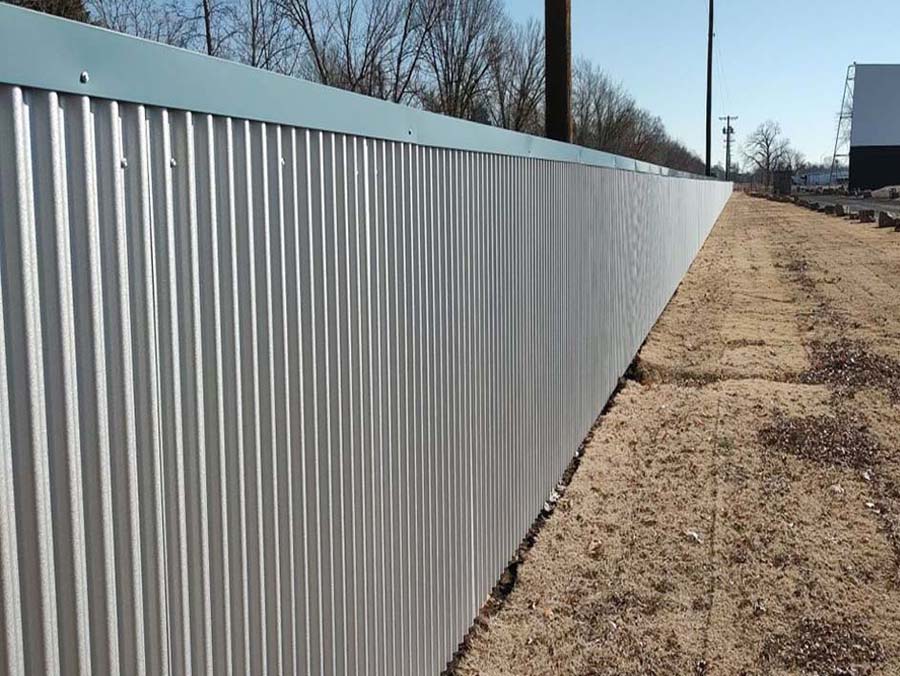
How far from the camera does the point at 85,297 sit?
176 centimetres

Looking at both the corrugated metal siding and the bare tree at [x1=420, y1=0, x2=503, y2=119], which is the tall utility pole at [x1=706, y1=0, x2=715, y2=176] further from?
the corrugated metal siding

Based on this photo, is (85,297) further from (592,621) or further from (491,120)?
(491,120)

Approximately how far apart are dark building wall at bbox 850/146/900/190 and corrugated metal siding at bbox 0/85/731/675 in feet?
355

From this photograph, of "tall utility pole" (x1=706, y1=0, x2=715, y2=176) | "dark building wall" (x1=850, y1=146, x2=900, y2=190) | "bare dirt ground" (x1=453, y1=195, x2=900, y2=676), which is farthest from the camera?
"dark building wall" (x1=850, y1=146, x2=900, y2=190)

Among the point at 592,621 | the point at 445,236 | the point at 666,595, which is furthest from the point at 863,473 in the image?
the point at 445,236

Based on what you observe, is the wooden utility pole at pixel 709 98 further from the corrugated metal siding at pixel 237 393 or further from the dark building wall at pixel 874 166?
the corrugated metal siding at pixel 237 393

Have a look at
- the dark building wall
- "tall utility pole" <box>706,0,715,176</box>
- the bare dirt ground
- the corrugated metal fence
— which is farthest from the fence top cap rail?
the dark building wall

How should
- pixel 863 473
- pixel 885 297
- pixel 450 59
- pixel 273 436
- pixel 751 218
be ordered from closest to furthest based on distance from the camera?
pixel 273 436, pixel 863 473, pixel 885 297, pixel 450 59, pixel 751 218

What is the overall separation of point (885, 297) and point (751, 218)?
37.3 m

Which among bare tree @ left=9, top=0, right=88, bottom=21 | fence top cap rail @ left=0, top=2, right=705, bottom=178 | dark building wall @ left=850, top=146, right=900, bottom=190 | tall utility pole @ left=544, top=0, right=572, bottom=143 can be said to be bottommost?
dark building wall @ left=850, top=146, right=900, bottom=190

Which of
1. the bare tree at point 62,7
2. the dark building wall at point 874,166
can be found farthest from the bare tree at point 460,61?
the dark building wall at point 874,166

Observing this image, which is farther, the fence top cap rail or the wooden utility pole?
the wooden utility pole

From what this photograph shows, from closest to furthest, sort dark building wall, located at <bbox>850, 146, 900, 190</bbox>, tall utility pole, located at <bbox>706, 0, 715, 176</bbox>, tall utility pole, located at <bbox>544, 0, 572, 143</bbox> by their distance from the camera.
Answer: tall utility pole, located at <bbox>544, 0, 572, 143</bbox> → tall utility pole, located at <bbox>706, 0, 715, 176</bbox> → dark building wall, located at <bbox>850, 146, 900, 190</bbox>

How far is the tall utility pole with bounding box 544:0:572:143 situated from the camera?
936 centimetres
